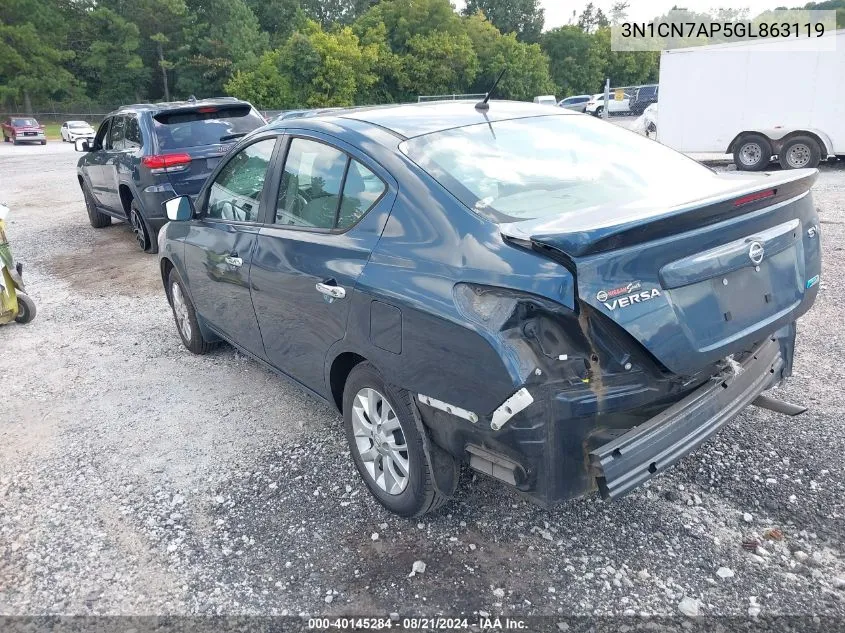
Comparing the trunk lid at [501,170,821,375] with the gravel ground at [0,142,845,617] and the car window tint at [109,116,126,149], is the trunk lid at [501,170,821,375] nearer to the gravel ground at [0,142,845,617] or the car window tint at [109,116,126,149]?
the gravel ground at [0,142,845,617]

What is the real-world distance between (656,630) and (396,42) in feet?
188

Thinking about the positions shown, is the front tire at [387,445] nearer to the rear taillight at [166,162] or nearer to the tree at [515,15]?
the rear taillight at [166,162]

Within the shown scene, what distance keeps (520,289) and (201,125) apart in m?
7.44

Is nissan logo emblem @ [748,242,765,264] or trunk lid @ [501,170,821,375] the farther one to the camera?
nissan logo emblem @ [748,242,765,264]

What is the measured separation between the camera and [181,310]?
5.47 meters

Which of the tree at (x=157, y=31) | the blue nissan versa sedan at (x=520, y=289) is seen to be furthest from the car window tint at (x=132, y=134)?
the tree at (x=157, y=31)

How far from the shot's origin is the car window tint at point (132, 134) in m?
8.77

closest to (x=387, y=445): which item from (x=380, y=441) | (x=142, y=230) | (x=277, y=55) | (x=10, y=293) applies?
(x=380, y=441)

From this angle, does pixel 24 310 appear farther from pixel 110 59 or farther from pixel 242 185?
pixel 110 59

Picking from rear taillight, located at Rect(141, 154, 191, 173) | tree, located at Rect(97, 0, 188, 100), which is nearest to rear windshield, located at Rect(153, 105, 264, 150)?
rear taillight, located at Rect(141, 154, 191, 173)

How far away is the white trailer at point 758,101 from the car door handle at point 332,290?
44.2ft

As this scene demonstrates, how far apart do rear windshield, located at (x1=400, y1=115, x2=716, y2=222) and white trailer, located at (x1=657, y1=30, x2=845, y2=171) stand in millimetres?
12037

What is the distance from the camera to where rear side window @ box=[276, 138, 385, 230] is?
126 inches

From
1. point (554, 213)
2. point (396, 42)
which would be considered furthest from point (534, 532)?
point (396, 42)
